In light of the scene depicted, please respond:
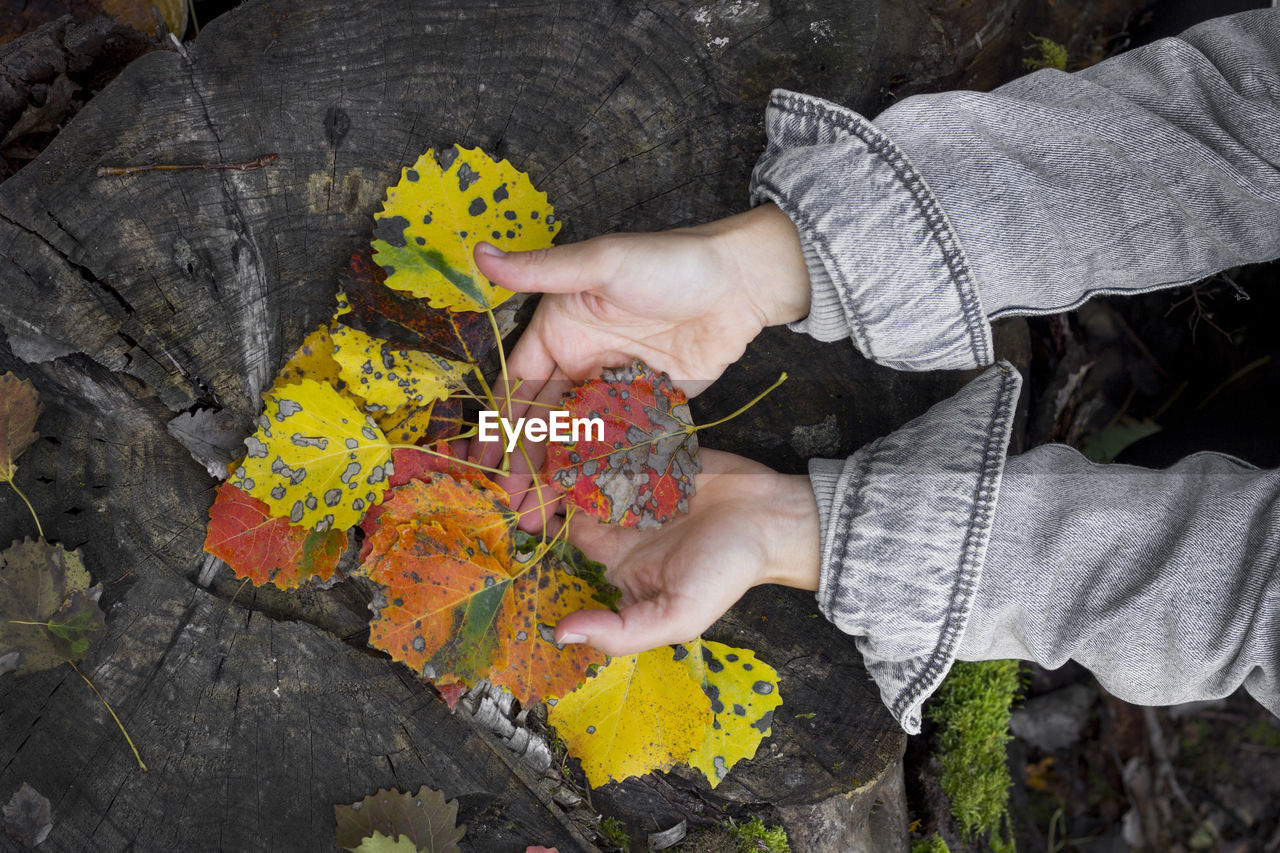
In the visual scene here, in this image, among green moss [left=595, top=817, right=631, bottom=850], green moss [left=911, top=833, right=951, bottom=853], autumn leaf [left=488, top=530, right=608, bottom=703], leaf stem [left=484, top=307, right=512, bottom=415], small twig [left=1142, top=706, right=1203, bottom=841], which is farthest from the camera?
small twig [left=1142, top=706, right=1203, bottom=841]

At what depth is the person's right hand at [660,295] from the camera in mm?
1616

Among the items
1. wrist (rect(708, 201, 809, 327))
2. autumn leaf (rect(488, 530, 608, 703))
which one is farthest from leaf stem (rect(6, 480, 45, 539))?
wrist (rect(708, 201, 809, 327))

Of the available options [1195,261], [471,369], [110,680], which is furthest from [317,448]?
[1195,261]

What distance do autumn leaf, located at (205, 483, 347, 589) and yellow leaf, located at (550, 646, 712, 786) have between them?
2.11 feet

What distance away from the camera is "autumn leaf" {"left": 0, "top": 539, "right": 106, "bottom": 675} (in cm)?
166

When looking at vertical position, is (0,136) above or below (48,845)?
above

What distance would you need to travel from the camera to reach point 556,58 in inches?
71.7

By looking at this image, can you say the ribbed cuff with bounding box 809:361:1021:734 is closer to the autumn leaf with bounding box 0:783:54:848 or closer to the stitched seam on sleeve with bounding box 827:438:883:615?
the stitched seam on sleeve with bounding box 827:438:883:615

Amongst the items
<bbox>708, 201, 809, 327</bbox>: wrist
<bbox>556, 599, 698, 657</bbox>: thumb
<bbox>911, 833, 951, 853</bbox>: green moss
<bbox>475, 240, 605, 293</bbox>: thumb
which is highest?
<bbox>475, 240, 605, 293</bbox>: thumb

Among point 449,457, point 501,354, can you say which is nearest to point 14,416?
point 449,457

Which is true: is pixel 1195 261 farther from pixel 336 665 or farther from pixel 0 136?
pixel 0 136

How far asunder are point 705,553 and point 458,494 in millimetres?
542

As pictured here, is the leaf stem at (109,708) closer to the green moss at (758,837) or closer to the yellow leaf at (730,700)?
the yellow leaf at (730,700)

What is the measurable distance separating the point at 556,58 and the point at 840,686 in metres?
1.63
